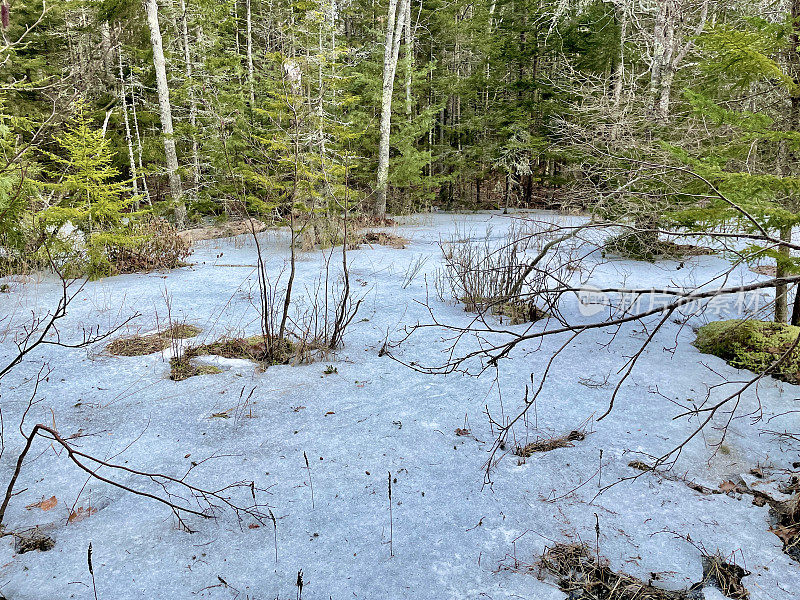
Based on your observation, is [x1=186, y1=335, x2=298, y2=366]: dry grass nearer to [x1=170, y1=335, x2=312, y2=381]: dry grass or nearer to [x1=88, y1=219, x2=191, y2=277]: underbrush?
[x1=170, y1=335, x2=312, y2=381]: dry grass

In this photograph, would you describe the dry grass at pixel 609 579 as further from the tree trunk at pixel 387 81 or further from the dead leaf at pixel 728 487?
the tree trunk at pixel 387 81

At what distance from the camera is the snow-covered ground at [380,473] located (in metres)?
2.15

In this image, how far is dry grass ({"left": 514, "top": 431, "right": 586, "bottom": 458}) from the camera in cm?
314

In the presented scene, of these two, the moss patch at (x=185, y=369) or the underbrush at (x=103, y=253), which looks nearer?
the moss patch at (x=185, y=369)

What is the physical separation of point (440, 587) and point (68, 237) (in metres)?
7.29

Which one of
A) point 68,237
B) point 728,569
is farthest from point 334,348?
point 68,237

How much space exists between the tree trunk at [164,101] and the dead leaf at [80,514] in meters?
9.21

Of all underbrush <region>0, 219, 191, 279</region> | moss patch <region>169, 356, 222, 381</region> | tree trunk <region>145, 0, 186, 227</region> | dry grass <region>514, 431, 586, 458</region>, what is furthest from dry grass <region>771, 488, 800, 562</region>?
tree trunk <region>145, 0, 186, 227</region>

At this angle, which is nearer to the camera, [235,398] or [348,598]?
[348,598]

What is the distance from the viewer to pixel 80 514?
251 cm

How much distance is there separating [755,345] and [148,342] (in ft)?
18.4

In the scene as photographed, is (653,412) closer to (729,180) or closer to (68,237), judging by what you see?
(729,180)

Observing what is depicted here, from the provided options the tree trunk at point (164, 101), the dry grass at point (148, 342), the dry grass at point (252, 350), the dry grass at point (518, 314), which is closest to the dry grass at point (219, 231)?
the tree trunk at point (164, 101)

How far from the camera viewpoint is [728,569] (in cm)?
219
